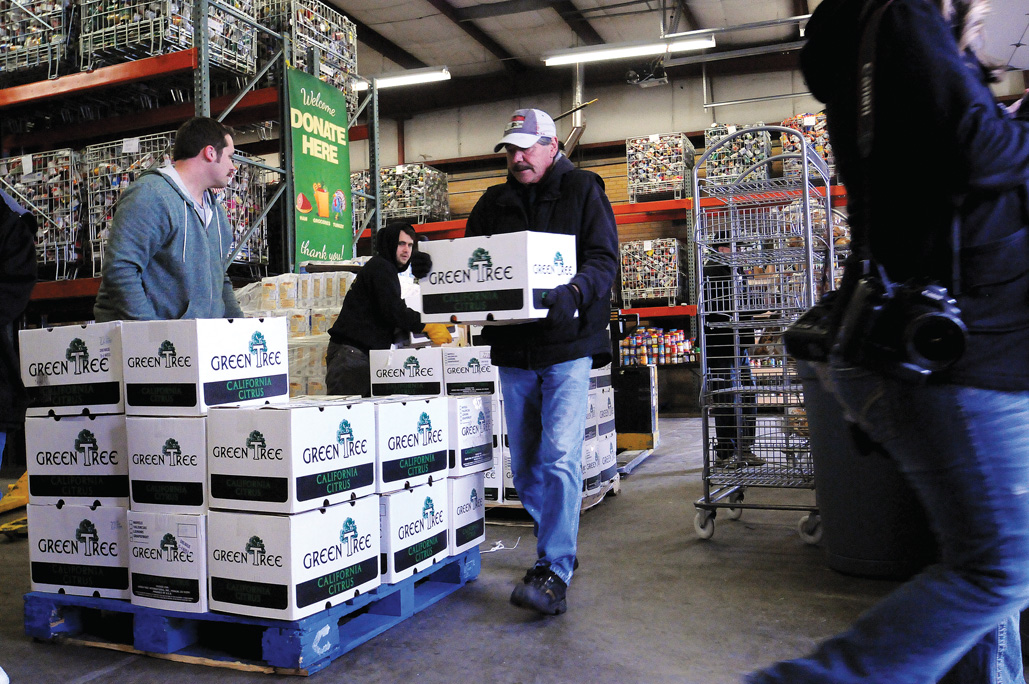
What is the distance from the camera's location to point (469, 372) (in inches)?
194

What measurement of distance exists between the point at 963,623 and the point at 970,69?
0.94 m

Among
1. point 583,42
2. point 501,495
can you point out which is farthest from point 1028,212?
point 583,42

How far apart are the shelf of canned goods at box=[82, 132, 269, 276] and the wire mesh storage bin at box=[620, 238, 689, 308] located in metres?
6.71

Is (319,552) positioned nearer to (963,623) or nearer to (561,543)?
(561,543)

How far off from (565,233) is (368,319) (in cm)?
217

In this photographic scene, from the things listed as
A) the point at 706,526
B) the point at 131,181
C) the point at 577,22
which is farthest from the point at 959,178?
the point at 577,22

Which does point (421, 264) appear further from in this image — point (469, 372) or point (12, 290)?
point (469, 372)

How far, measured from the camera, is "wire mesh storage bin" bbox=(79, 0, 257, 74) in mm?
6652

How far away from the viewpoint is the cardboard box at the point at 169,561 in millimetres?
2719

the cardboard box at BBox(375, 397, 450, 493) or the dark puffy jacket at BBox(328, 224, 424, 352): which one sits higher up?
the dark puffy jacket at BBox(328, 224, 424, 352)

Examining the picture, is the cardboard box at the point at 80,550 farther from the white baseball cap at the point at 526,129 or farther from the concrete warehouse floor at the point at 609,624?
the white baseball cap at the point at 526,129

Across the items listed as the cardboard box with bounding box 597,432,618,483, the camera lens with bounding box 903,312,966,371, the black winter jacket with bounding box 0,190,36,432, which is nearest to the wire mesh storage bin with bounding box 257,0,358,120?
the cardboard box with bounding box 597,432,618,483

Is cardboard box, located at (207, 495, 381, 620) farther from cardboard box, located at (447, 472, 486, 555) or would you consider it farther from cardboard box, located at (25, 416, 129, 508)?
cardboard box, located at (447, 472, 486, 555)

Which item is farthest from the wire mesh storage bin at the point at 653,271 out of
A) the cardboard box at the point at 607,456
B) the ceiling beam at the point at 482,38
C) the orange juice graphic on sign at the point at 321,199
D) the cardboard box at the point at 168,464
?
the cardboard box at the point at 168,464
